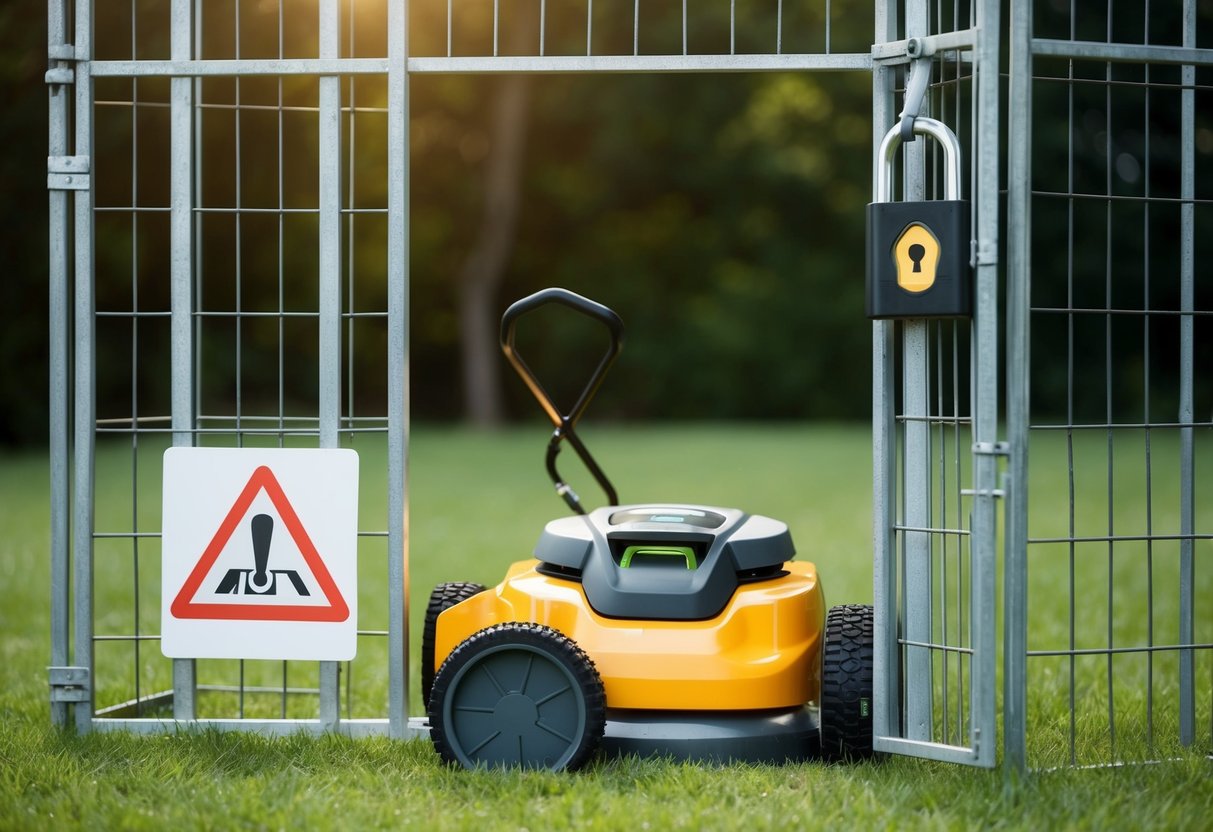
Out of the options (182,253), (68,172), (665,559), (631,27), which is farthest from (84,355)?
(631,27)

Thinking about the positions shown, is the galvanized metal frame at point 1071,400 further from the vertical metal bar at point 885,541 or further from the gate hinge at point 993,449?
the vertical metal bar at point 885,541

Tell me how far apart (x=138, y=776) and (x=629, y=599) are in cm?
141

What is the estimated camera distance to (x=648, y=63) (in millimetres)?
3604

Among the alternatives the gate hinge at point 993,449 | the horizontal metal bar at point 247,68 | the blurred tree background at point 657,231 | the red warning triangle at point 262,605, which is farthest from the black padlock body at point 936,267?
the blurred tree background at point 657,231

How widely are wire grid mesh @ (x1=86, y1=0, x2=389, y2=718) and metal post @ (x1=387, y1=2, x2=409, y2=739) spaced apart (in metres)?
0.09

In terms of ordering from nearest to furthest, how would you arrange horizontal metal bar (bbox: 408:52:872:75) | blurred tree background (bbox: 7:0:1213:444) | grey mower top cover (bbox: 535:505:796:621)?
grey mower top cover (bbox: 535:505:796:621) < horizontal metal bar (bbox: 408:52:872:75) < blurred tree background (bbox: 7:0:1213:444)

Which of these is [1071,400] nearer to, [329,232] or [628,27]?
[329,232]

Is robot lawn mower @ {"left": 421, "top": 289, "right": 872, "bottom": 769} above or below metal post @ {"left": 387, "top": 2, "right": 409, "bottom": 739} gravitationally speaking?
below

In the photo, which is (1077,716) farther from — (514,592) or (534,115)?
(534,115)

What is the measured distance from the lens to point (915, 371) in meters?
3.43

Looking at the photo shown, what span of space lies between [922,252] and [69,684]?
2864 millimetres

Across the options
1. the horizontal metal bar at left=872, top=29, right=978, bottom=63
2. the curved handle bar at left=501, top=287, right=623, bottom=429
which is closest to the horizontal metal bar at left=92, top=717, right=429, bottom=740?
the curved handle bar at left=501, top=287, right=623, bottom=429

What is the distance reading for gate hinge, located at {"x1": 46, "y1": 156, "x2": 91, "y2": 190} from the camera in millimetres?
3746

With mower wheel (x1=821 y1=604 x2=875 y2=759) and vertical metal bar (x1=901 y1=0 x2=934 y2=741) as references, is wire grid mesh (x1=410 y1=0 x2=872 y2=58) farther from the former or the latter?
mower wheel (x1=821 y1=604 x2=875 y2=759)
